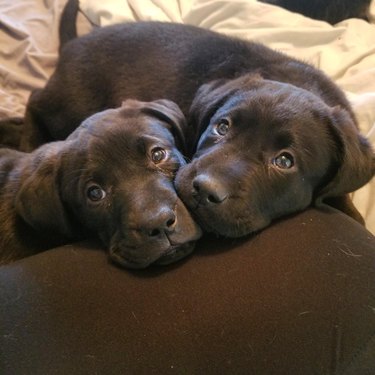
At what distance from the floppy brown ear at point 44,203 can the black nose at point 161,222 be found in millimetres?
417

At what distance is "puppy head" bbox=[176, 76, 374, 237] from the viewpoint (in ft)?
4.91

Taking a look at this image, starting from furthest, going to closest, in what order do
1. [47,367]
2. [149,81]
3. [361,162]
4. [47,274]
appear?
[149,81] → [361,162] → [47,274] → [47,367]

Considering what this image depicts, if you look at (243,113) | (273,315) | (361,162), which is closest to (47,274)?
(273,315)

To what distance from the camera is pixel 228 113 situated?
5.69 ft

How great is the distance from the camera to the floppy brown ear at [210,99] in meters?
1.88

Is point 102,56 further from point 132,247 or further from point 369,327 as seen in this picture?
point 369,327

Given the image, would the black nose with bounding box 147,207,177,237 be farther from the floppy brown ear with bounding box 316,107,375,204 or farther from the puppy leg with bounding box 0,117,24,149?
the puppy leg with bounding box 0,117,24,149

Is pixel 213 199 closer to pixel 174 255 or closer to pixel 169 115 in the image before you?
pixel 174 255

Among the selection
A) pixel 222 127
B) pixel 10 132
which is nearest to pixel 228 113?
pixel 222 127

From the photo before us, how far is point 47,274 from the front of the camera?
1.43 m

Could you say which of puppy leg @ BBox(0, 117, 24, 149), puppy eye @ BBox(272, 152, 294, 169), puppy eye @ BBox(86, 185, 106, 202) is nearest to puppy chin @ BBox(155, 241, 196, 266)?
puppy eye @ BBox(86, 185, 106, 202)

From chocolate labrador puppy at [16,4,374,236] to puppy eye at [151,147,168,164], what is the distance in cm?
10

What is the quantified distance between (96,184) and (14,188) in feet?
1.35

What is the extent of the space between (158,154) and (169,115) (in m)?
0.27
